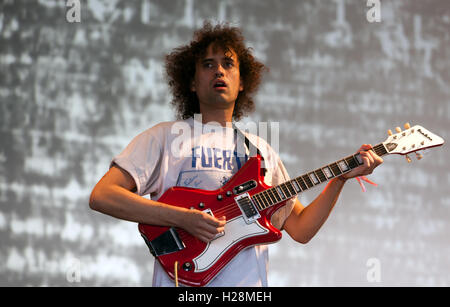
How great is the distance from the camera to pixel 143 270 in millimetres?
3068

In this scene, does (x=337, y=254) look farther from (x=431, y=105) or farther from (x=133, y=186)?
(x=133, y=186)

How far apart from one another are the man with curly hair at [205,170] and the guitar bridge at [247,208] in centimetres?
8

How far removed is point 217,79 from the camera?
2.04 m

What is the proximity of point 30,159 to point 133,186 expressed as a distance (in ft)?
5.14

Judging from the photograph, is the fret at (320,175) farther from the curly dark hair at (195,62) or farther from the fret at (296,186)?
the curly dark hair at (195,62)

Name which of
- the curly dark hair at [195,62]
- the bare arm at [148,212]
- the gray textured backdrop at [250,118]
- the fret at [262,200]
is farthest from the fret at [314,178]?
the gray textured backdrop at [250,118]

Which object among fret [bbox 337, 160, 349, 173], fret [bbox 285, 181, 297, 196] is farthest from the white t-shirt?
fret [bbox 337, 160, 349, 173]

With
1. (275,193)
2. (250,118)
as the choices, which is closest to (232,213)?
(275,193)

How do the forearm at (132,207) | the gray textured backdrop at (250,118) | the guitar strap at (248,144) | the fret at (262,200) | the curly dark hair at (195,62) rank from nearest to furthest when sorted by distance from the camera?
the forearm at (132,207)
the fret at (262,200)
the guitar strap at (248,144)
the curly dark hair at (195,62)
the gray textured backdrop at (250,118)

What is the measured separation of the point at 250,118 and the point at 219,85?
118 cm

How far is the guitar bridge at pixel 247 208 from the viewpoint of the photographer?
5.95 ft

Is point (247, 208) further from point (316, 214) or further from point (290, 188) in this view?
point (316, 214)
